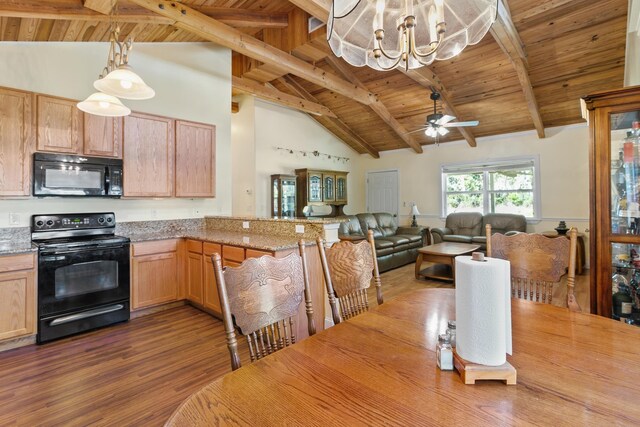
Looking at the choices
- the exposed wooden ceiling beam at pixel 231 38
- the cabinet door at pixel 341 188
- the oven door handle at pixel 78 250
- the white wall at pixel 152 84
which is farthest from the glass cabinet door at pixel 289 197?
the oven door handle at pixel 78 250

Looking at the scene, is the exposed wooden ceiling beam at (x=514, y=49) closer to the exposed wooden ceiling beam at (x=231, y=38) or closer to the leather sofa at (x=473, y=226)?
the leather sofa at (x=473, y=226)

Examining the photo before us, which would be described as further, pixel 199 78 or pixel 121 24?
pixel 199 78

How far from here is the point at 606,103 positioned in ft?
6.45

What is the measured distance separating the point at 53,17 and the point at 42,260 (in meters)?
2.09

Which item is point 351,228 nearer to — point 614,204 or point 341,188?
point 341,188

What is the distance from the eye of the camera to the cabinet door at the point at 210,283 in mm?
3215

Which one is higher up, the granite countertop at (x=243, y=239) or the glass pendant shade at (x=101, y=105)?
the glass pendant shade at (x=101, y=105)

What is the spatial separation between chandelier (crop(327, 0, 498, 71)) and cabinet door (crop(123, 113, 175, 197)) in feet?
8.91

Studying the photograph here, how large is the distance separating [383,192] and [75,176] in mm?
6847

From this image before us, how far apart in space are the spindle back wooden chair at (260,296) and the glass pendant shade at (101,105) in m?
2.05

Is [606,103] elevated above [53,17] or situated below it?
below

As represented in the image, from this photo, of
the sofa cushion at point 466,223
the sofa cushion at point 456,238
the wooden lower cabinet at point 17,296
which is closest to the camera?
the wooden lower cabinet at point 17,296

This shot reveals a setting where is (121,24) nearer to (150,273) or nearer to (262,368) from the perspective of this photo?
(150,273)

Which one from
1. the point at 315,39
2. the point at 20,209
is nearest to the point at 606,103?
the point at 315,39
